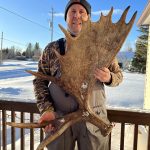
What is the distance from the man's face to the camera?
6.59 ft

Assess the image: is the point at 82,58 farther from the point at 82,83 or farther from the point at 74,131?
the point at 74,131

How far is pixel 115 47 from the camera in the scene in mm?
1675

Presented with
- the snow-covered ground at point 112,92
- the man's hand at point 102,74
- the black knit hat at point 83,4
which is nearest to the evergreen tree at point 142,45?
the snow-covered ground at point 112,92

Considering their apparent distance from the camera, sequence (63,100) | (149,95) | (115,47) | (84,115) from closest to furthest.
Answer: (115,47) < (84,115) < (63,100) < (149,95)

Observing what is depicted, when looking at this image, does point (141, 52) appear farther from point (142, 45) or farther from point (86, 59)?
point (86, 59)

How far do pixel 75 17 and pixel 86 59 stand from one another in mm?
415

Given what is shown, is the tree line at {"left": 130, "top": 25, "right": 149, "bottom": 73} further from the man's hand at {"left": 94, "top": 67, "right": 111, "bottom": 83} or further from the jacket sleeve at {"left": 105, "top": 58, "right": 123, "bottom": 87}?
the man's hand at {"left": 94, "top": 67, "right": 111, "bottom": 83}

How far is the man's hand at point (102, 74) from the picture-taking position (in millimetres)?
1755

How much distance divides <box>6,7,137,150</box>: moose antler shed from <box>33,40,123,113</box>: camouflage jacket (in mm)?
149

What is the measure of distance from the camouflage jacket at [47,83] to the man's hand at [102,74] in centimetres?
8

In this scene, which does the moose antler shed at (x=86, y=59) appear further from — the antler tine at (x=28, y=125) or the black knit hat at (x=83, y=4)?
the black knit hat at (x=83, y=4)

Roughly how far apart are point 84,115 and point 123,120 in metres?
0.75

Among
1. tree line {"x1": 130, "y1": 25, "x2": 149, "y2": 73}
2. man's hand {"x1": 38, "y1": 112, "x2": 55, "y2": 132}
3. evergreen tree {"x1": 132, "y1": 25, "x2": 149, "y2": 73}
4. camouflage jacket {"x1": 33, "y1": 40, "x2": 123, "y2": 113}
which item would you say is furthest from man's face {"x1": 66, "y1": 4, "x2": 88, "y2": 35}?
evergreen tree {"x1": 132, "y1": 25, "x2": 149, "y2": 73}

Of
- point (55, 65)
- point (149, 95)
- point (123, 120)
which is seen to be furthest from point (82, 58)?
point (149, 95)
